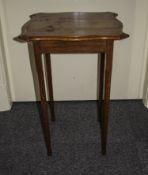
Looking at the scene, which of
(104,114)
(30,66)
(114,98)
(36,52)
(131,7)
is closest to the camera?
(36,52)

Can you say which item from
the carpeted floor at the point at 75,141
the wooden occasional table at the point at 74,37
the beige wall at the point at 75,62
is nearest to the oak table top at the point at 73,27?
the wooden occasional table at the point at 74,37

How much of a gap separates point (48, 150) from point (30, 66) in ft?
2.22

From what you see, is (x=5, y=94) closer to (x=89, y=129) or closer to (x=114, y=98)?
(x=89, y=129)

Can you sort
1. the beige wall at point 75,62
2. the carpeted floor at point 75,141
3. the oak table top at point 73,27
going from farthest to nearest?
1. the beige wall at point 75,62
2. the carpeted floor at point 75,141
3. the oak table top at point 73,27

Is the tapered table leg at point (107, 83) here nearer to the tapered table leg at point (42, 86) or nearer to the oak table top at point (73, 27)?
the oak table top at point (73, 27)

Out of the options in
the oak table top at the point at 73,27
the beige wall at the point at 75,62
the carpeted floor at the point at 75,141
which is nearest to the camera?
the oak table top at the point at 73,27

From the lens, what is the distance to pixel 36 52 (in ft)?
3.82

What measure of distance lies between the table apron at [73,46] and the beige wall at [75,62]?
578 mm

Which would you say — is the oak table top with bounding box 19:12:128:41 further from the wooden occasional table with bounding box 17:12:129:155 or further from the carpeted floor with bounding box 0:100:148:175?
the carpeted floor with bounding box 0:100:148:175

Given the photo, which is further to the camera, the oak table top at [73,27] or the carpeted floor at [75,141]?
the carpeted floor at [75,141]

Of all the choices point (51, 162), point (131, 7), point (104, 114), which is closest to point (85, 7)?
point (131, 7)

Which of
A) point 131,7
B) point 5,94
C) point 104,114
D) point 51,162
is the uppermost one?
point 131,7

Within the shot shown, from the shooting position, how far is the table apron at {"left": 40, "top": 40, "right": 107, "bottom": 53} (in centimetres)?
114

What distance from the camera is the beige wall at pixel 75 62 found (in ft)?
5.29
